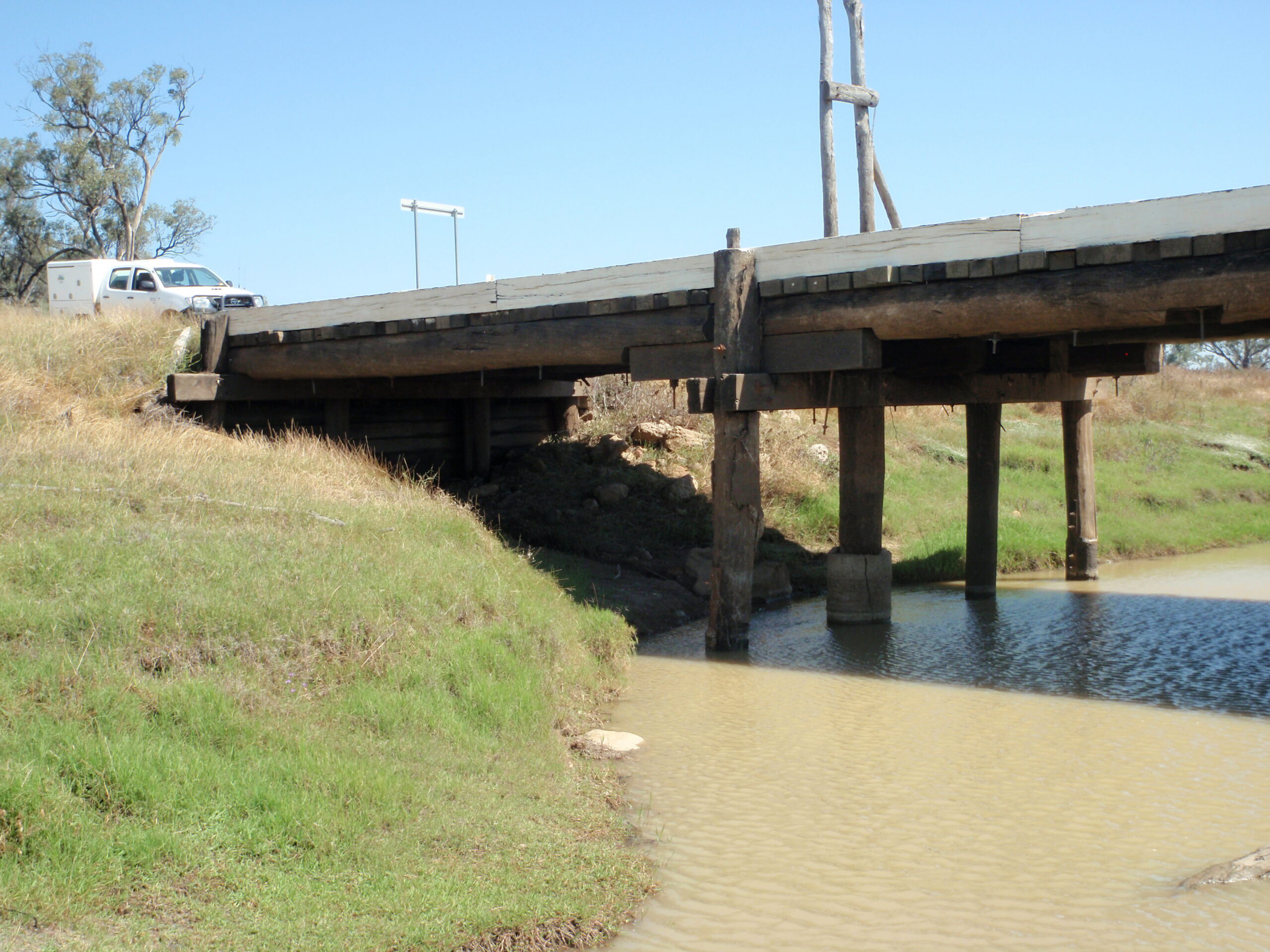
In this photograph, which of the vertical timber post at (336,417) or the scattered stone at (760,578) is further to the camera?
the vertical timber post at (336,417)

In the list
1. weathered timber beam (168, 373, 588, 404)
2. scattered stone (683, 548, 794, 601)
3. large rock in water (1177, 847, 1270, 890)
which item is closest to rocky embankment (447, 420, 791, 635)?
scattered stone (683, 548, 794, 601)

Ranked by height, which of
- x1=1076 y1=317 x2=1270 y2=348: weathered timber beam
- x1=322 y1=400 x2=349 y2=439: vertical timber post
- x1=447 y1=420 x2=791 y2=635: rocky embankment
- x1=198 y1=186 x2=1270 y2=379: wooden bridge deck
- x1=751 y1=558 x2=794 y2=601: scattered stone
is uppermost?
x1=198 y1=186 x2=1270 y2=379: wooden bridge deck

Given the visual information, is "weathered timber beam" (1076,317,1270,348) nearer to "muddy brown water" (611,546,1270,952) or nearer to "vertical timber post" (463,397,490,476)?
"muddy brown water" (611,546,1270,952)

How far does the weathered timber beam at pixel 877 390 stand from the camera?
403 inches

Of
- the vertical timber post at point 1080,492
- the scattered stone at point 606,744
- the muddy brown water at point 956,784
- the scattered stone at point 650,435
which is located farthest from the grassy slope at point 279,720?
the scattered stone at point 650,435

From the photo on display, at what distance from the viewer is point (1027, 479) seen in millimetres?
20266

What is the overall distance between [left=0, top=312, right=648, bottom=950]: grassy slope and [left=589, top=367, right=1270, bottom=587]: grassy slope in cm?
611

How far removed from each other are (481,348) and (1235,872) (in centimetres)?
912

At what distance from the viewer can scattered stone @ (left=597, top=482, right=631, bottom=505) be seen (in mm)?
15820

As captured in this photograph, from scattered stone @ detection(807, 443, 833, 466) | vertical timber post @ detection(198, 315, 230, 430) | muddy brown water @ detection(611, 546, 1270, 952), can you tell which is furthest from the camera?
scattered stone @ detection(807, 443, 833, 466)

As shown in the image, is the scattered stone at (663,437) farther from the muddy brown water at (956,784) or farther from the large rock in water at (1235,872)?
the large rock in water at (1235,872)

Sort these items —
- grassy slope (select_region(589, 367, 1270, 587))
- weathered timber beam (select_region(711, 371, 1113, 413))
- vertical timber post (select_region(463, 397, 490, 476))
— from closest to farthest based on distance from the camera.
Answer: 1. weathered timber beam (select_region(711, 371, 1113, 413))
2. grassy slope (select_region(589, 367, 1270, 587))
3. vertical timber post (select_region(463, 397, 490, 476))

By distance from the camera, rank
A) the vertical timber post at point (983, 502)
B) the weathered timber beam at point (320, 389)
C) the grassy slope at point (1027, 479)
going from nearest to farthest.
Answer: the vertical timber post at point (983, 502), the weathered timber beam at point (320, 389), the grassy slope at point (1027, 479)

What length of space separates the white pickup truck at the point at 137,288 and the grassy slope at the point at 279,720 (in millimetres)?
10581
